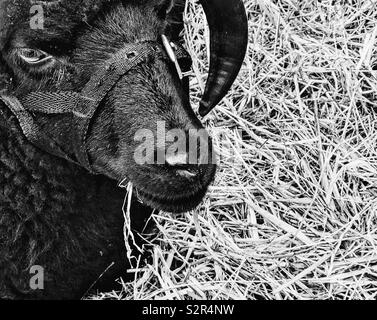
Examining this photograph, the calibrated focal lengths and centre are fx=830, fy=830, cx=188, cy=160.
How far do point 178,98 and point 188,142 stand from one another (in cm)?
22

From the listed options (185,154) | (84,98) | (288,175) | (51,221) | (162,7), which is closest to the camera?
(185,154)

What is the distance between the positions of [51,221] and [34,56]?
0.85 meters

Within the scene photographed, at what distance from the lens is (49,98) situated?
3520mm

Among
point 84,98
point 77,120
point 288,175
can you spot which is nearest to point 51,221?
point 77,120

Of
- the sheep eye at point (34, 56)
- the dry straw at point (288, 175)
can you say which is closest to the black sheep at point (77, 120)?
the sheep eye at point (34, 56)

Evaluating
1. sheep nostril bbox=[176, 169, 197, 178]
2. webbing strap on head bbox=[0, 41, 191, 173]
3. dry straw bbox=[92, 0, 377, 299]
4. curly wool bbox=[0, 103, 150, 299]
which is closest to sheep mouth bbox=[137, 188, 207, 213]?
sheep nostril bbox=[176, 169, 197, 178]

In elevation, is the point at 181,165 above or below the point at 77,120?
below

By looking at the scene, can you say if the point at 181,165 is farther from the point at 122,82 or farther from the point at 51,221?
the point at 51,221

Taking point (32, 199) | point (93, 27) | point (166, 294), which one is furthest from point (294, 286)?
point (93, 27)

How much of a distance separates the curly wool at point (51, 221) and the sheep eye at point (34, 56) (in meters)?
0.30

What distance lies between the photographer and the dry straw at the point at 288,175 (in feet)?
13.6

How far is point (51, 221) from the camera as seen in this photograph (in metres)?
3.90

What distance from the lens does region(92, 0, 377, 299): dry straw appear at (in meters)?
4.16
